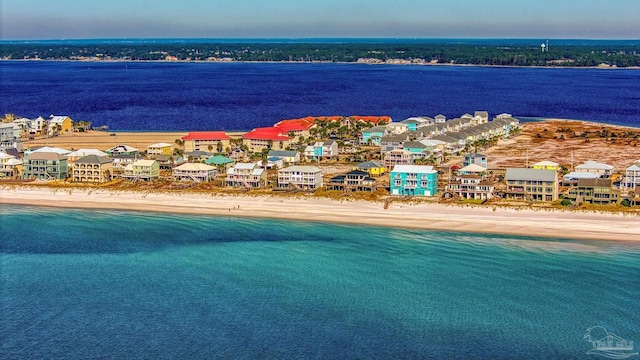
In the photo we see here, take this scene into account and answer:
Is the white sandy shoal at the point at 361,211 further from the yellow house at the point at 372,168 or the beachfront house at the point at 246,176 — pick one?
the yellow house at the point at 372,168

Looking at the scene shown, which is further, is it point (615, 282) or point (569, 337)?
point (615, 282)

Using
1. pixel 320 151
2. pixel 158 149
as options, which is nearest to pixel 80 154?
pixel 158 149

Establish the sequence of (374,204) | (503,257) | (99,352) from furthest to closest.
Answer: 1. (374,204)
2. (503,257)
3. (99,352)

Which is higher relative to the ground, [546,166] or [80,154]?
[80,154]

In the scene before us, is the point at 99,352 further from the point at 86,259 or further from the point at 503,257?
the point at 503,257

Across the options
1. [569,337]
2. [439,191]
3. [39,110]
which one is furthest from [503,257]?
[39,110]

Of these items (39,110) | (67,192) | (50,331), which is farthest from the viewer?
(39,110)

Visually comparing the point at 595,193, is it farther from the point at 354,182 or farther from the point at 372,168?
the point at 372,168

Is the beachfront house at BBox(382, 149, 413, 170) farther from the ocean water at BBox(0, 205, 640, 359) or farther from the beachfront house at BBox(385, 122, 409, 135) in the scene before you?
the ocean water at BBox(0, 205, 640, 359)
